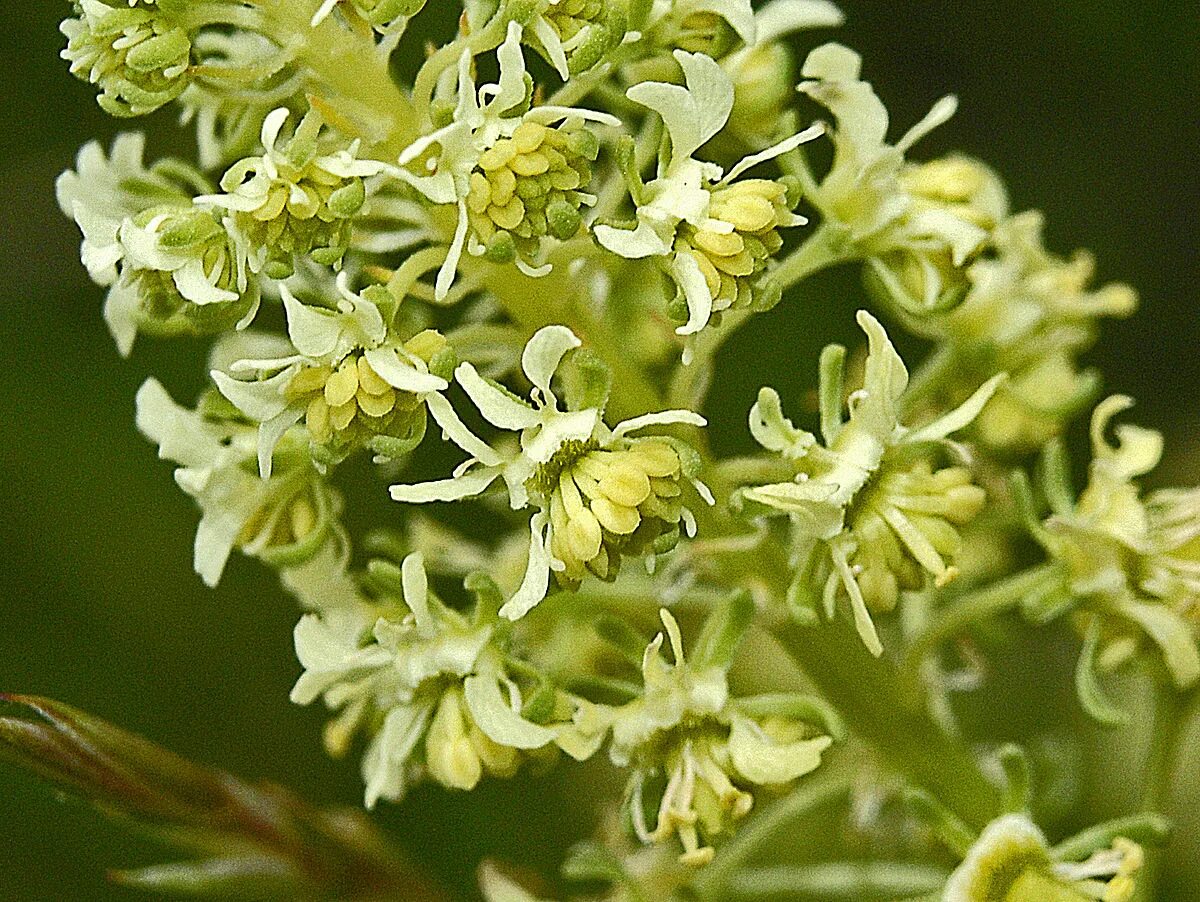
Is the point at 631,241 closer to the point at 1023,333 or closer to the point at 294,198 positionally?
the point at 294,198

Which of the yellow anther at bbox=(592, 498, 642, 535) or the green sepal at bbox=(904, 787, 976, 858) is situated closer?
the yellow anther at bbox=(592, 498, 642, 535)

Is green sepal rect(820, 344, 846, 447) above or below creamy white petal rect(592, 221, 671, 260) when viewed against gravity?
below

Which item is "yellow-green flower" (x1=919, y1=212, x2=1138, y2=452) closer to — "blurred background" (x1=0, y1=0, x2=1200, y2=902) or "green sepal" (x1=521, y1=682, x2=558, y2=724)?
"green sepal" (x1=521, y1=682, x2=558, y2=724)

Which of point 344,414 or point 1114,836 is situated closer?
point 344,414

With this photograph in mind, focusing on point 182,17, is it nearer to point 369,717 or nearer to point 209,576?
point 209,576

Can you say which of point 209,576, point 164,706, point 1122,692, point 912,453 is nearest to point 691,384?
point 912,453

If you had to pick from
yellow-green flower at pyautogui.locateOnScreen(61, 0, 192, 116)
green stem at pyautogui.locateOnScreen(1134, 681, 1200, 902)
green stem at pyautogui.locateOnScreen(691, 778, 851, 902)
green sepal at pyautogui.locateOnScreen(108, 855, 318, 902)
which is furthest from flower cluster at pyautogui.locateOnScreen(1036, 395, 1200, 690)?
yellow-green flower at pyautogui.locateOnScreen(61, 0, 192, 116)

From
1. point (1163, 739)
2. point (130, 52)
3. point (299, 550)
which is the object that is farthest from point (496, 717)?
point (1163, 739)
